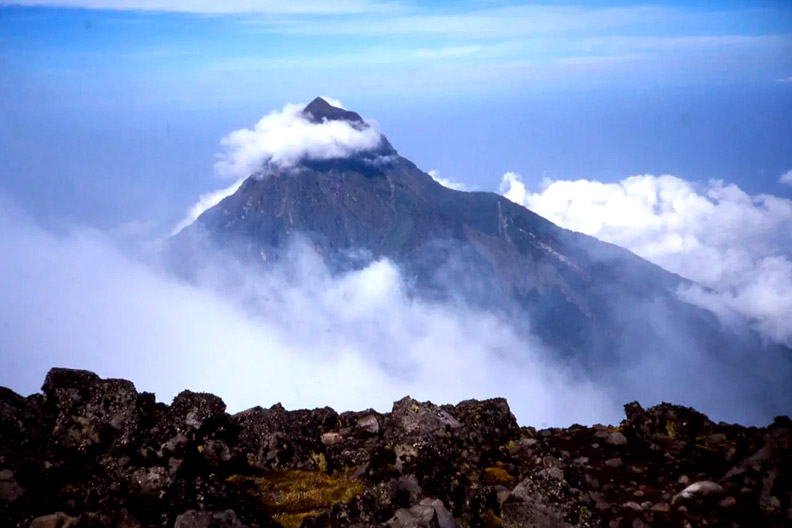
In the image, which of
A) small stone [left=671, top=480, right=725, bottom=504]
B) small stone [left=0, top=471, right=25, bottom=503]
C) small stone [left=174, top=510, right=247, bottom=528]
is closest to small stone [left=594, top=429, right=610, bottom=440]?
small stone [left=671, top=480, right=725, bottom=504]

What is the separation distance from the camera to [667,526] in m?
14.4

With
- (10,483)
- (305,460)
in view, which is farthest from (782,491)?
(10,483)

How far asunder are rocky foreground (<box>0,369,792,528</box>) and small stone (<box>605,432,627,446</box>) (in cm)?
4

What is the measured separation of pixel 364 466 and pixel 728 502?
9.00 m

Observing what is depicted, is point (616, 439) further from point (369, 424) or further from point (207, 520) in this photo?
point (207, 520)

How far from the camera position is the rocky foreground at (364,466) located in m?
14.1

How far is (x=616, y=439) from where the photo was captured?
1961cm

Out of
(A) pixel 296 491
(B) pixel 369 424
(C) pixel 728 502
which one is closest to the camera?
(C) pixel 728 502

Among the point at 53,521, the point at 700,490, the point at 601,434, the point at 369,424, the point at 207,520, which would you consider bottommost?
the point at 53,521

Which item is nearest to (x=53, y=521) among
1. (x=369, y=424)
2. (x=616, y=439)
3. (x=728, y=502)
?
(x=369, y=424)

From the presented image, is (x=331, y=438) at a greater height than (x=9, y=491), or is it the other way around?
(x=331, y=438)

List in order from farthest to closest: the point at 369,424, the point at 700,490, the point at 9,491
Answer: the point at 369,424 < the point at 700,490 < the point at 9,491

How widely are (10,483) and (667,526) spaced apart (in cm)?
1429

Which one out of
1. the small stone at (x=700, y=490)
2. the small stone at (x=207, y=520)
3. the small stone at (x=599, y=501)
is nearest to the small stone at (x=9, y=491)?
the small stone at (x=207, y=520)
